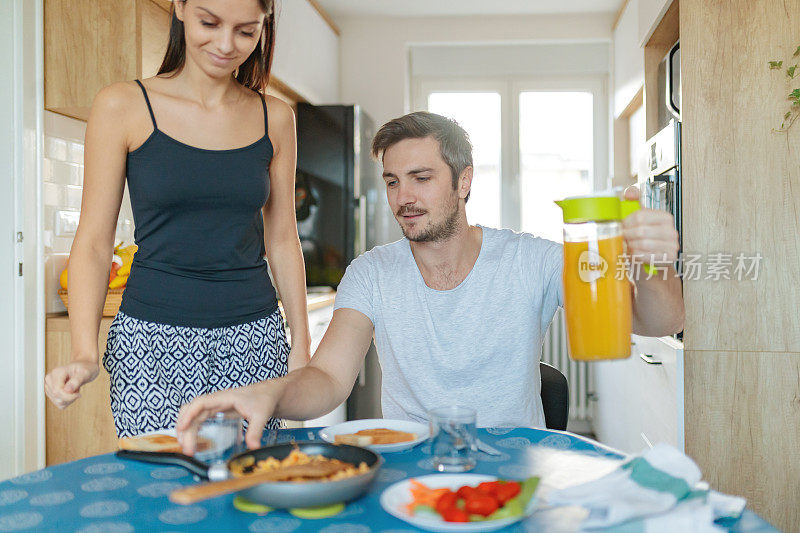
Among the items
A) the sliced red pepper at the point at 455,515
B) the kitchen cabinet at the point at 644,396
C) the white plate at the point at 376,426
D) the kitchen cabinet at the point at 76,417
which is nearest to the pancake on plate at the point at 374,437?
the white plate at the point at 376,426

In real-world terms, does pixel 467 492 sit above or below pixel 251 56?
below

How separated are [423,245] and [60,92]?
1487 mm

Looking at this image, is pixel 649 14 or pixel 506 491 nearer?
pixel 506 491

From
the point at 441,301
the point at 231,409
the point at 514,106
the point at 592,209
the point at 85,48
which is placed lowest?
the point at 231,409

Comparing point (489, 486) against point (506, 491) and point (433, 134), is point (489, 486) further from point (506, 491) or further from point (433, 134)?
point (433, 134)

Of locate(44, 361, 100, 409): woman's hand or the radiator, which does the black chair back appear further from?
the radiator

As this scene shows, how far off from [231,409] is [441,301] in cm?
66

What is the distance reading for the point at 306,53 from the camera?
3996 mm

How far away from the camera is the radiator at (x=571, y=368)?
4546mm

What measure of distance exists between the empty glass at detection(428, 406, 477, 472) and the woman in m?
0.56

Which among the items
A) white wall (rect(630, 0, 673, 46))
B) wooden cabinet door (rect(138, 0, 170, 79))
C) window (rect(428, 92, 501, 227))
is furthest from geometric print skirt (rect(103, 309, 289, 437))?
window (rect(428, 92, 501, 227))

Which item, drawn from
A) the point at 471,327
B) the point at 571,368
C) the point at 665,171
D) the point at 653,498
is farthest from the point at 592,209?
the point at 571,368

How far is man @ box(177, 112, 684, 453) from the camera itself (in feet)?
A: 5.13

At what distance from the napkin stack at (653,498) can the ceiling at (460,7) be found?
154 inches
